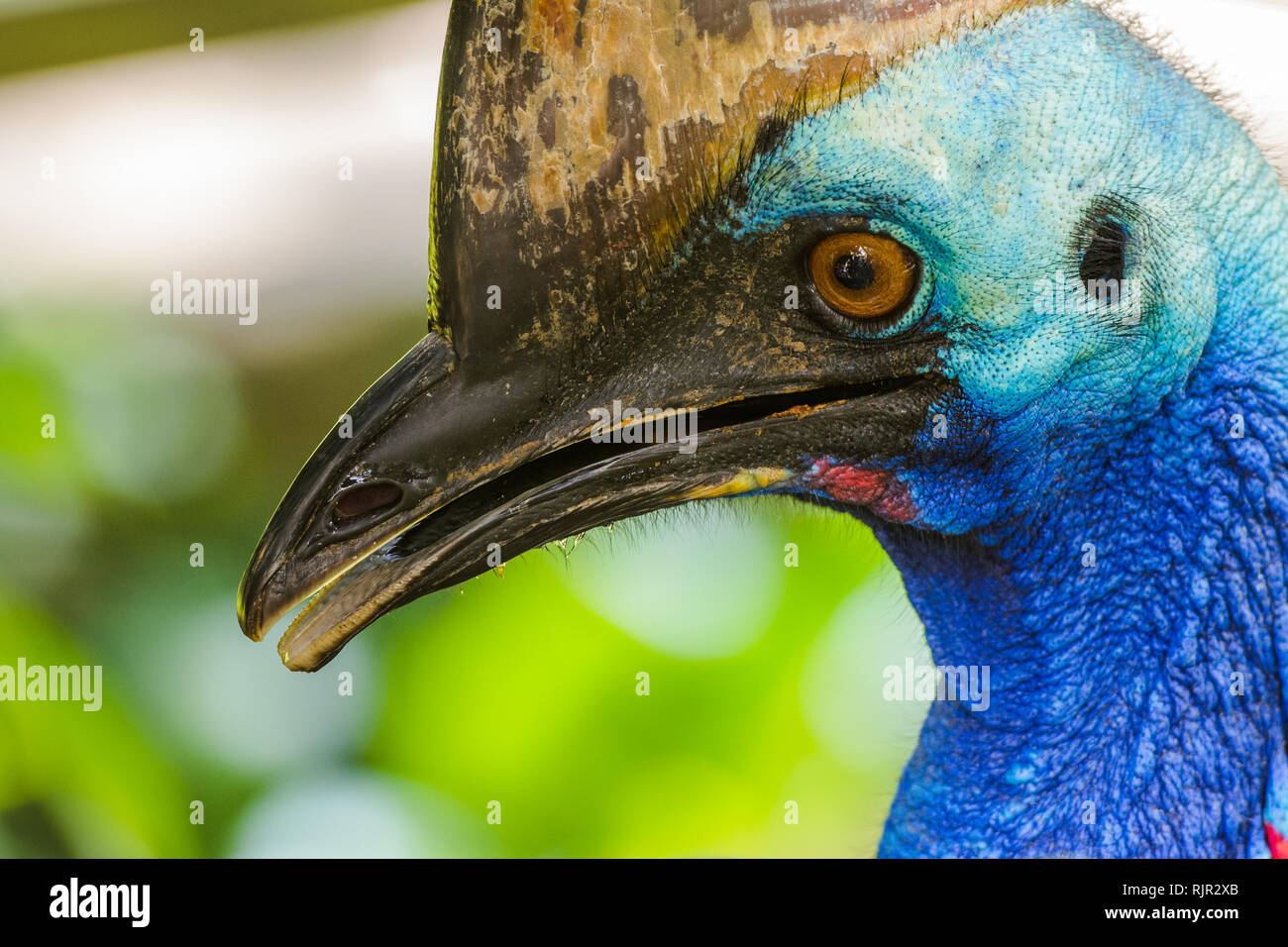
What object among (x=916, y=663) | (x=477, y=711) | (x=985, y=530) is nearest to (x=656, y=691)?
(x=477, y=711)

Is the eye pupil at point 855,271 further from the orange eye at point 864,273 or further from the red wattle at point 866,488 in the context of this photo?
the red wattle at point 866,488

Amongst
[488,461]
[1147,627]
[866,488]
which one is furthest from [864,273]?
[1147,627]

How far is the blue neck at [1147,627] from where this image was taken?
1.34m

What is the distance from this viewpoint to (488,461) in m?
1.26

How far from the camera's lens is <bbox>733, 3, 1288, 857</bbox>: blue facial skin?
121cm

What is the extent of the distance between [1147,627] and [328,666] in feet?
5.84

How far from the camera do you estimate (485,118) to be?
119cm

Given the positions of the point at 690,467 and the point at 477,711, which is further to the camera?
the point at 477,711

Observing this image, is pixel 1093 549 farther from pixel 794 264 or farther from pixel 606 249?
pixel 606 249

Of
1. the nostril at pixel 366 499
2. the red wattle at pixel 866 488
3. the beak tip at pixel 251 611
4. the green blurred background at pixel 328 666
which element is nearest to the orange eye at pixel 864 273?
the red wattle at pixel 866 488

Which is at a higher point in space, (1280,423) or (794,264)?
(794,264)

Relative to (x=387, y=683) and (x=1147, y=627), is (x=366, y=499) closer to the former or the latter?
(x=1147, y=627)

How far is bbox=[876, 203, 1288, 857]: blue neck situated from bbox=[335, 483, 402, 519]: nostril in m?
0.61
